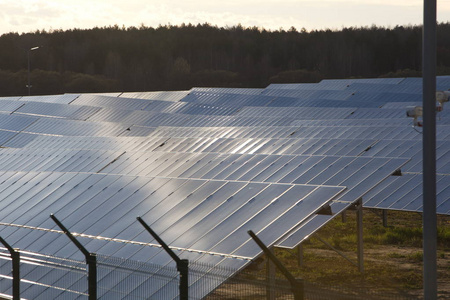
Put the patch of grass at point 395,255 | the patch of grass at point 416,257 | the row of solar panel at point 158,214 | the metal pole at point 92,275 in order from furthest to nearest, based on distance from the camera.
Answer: the patch of grass at point 395,255 < the patch of grass at point 416,257 < the row of solar panel at point 158,214 < the metal pole at point 92,275

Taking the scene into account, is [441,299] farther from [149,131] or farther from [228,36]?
[228,36]

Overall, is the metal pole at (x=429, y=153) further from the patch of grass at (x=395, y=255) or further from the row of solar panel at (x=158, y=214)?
the patch of grass at (x=395, y=255)

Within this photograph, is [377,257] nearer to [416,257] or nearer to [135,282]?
[416,257]

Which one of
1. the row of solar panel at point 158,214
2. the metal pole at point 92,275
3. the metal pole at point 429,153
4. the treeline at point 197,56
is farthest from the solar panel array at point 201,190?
the treeline at point 197,56

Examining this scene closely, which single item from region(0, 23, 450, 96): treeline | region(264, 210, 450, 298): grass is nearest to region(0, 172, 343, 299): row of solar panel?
region(264, 210, 450, 298): grass

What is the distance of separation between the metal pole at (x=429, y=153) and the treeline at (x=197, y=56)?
12177 cm

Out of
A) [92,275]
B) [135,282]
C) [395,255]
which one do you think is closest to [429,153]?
[135,282]

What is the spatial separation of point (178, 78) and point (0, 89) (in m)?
31.0

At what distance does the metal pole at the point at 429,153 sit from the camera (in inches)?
464

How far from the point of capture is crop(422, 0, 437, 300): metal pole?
11789mm

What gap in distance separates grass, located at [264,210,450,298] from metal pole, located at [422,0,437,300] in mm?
6970

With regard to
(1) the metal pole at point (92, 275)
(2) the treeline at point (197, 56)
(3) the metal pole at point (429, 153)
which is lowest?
(2) the treeline at point (197, 56)

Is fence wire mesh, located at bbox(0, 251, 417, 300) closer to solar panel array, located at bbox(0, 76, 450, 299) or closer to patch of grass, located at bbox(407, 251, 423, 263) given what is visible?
solar panel array, located at bbox(0, 76, 450, 299)

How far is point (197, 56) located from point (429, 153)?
6279 inches
